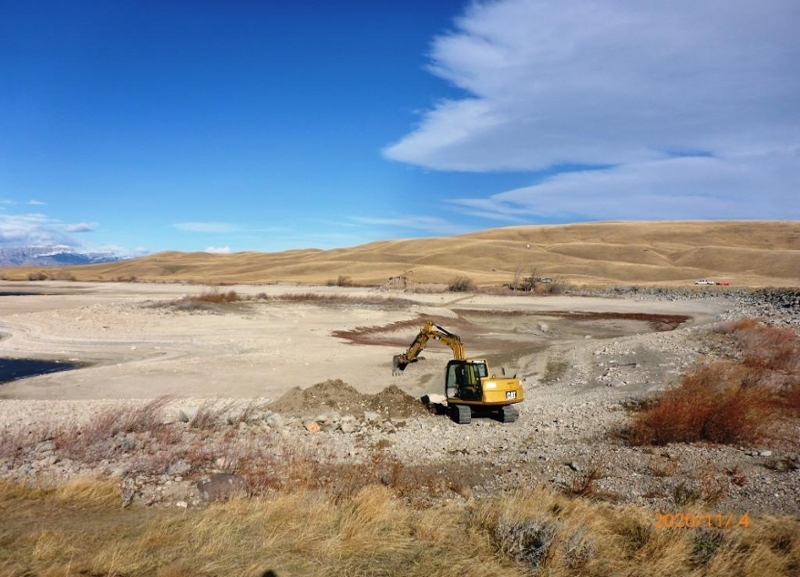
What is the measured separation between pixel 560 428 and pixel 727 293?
6699cm

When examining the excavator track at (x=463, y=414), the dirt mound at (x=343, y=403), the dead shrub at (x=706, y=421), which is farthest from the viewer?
the dirt mound at (x=343, y=403)

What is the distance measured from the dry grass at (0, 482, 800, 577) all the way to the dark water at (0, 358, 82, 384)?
55.9 feet

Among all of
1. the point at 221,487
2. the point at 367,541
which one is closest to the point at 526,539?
the point at 367,541

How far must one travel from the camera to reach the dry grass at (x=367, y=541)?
5.70 metres

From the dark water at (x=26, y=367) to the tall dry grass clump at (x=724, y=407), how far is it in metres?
22.0

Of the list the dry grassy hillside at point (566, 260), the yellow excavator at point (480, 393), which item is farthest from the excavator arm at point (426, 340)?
the dry grassy hillside at point (566, 260)

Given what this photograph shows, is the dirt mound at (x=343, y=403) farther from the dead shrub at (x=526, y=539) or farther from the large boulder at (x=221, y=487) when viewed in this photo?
the dead shrub at (x=526, y=539)

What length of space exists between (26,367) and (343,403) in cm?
1607

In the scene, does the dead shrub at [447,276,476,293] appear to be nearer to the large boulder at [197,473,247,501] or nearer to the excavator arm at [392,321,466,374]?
the excavator arm at [392,321,466,374]

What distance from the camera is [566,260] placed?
120625 millimetres

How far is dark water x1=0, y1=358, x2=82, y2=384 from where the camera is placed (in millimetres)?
21750

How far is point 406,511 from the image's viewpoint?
748cm

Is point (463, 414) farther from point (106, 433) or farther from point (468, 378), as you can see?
point (106, 433)

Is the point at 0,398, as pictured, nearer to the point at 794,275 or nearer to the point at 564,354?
the point at 564,354
